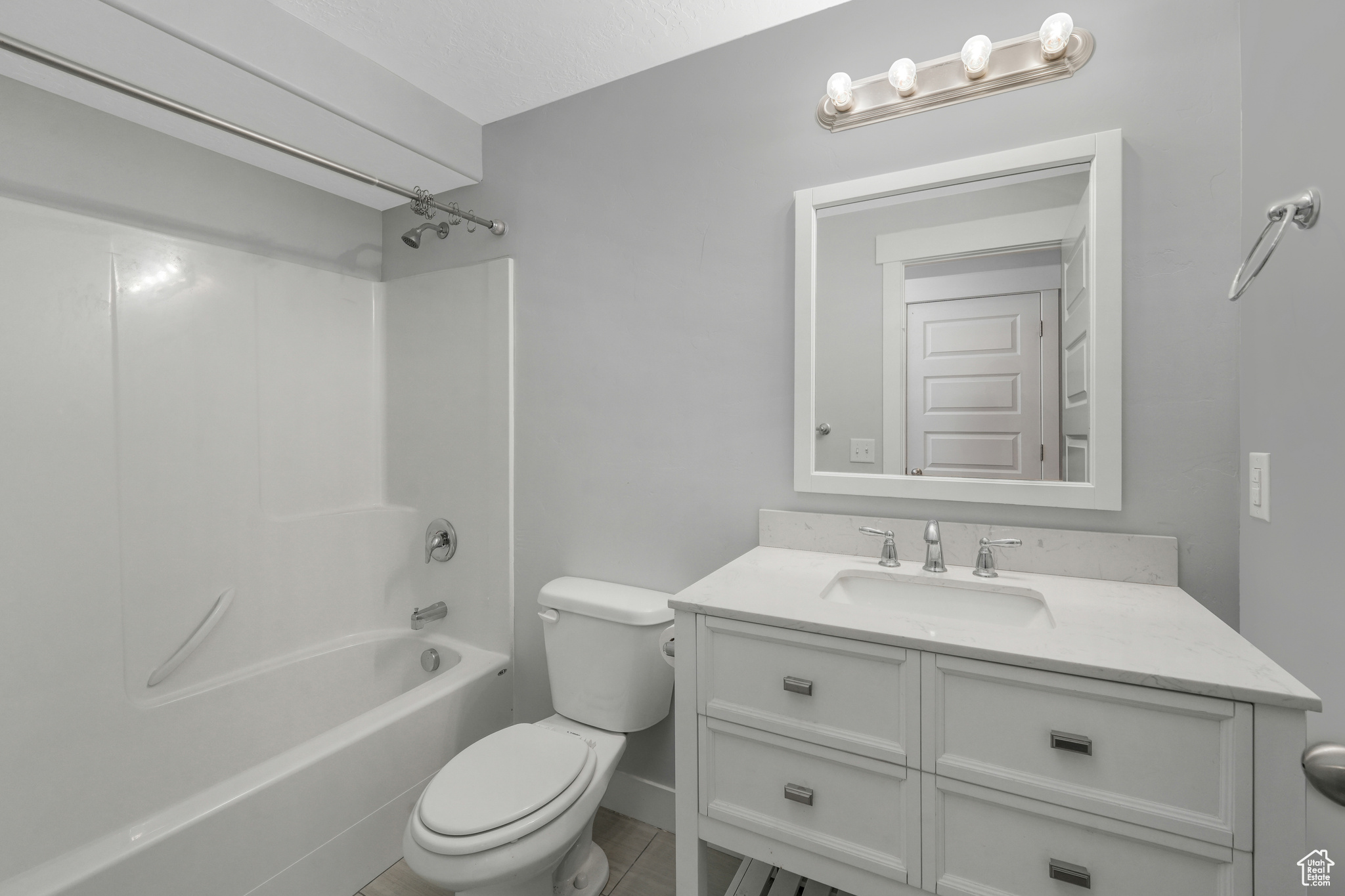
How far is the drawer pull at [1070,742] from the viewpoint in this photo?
2.76 ft

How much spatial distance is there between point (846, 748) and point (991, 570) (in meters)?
0.54

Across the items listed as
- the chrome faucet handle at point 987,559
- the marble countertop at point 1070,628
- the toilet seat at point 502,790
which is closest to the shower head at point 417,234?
the marble countertop at point 1070,628

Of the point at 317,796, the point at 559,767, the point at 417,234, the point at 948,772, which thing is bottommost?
the point at 317,796

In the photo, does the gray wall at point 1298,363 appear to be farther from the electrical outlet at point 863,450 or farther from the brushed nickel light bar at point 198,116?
the brushed nickel light bar at point 198,116

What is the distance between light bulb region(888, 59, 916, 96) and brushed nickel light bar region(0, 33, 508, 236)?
1.30m

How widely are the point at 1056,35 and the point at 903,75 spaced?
0.30 metres

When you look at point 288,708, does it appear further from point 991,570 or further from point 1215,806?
point 1215,806

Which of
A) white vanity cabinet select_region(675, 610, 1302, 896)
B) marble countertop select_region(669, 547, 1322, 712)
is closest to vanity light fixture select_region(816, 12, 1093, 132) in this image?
marble countertop select_region(669, 547, 1322, 712)

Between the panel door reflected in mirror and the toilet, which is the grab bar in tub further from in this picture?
the panel door reflected in mirror

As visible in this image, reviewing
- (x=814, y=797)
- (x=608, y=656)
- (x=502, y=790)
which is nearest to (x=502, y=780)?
(x=502, y=790)

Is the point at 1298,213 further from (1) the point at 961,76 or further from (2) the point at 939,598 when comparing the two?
(2) the point at 939,598

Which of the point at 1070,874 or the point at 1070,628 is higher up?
the point at 1070,628

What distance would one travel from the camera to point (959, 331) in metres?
1.36

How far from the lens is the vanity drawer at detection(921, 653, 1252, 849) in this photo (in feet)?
2.53
